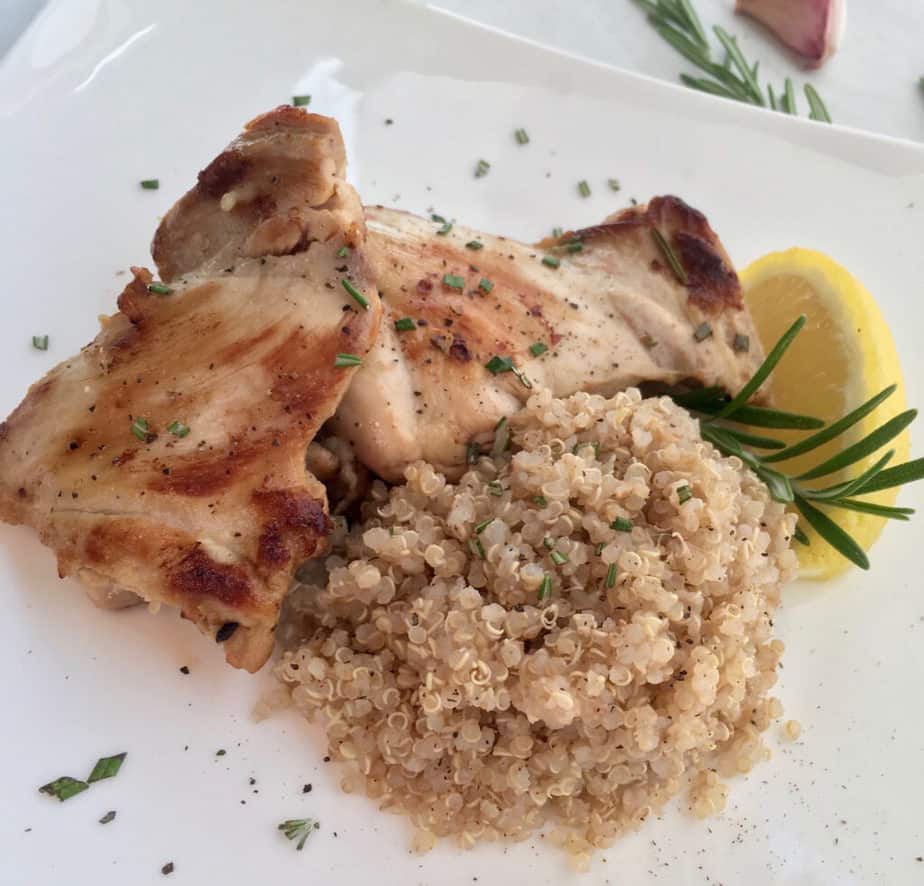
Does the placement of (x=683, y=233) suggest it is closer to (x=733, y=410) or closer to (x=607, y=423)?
(x=733, y=410)

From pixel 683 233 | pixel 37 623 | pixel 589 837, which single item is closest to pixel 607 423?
pixel 683 233

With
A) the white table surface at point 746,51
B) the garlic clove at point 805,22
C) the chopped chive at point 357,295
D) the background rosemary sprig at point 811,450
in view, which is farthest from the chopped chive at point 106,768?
the garlic clove at point 805,22

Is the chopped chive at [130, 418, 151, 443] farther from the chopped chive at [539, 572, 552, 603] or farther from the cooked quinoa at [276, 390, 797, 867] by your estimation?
the chopped chive at [539, 572, 552, 603]

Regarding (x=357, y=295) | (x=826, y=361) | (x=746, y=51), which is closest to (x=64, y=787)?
(x=357, y=295)

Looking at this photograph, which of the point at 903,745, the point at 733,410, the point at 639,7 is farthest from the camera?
the point at 639,7

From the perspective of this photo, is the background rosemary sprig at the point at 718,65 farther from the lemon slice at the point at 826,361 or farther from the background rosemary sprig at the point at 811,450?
the background rosemary sprig at the point at 811,450

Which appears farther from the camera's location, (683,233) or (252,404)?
(683,233)
